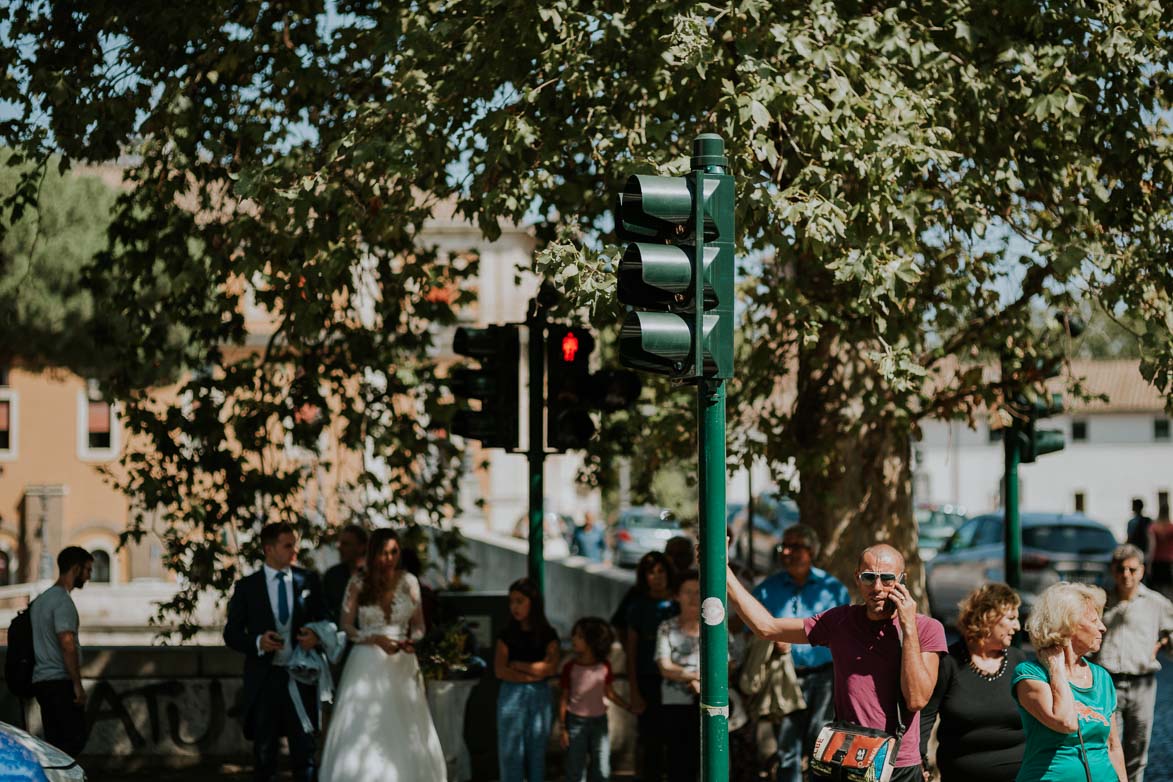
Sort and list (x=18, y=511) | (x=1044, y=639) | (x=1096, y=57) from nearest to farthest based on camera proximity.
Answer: (x=1044, y=639), (x=1096, y=57), (x=18, y=511)

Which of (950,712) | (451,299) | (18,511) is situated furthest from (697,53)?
(18,511)

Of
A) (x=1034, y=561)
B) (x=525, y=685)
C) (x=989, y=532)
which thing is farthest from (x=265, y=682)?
(x=989, y=532)

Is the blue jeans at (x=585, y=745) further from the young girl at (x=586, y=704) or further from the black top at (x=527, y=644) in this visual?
the black top at (x=527, y=644)

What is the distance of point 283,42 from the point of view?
38.1ft

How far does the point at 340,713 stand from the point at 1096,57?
598 centimetres

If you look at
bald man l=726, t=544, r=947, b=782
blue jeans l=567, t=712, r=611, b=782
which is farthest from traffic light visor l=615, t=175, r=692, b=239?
blue jeans l=567, t=712, r=611, b=782

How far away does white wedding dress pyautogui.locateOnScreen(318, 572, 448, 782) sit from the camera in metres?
9.45

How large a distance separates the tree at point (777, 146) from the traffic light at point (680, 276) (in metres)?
1.97

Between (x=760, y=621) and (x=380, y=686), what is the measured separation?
3.63 meters

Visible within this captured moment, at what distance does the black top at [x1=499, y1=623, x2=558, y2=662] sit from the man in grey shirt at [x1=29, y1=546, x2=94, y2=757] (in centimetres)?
256

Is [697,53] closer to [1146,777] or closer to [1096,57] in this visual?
[1096,57]

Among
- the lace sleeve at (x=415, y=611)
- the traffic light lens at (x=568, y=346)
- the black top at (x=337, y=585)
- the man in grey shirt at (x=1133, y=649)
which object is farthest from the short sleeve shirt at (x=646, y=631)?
the man in grey shirt at (x=1133, y=649)

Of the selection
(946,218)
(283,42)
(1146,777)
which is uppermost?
(283,42)

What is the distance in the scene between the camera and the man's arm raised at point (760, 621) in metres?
6.42
